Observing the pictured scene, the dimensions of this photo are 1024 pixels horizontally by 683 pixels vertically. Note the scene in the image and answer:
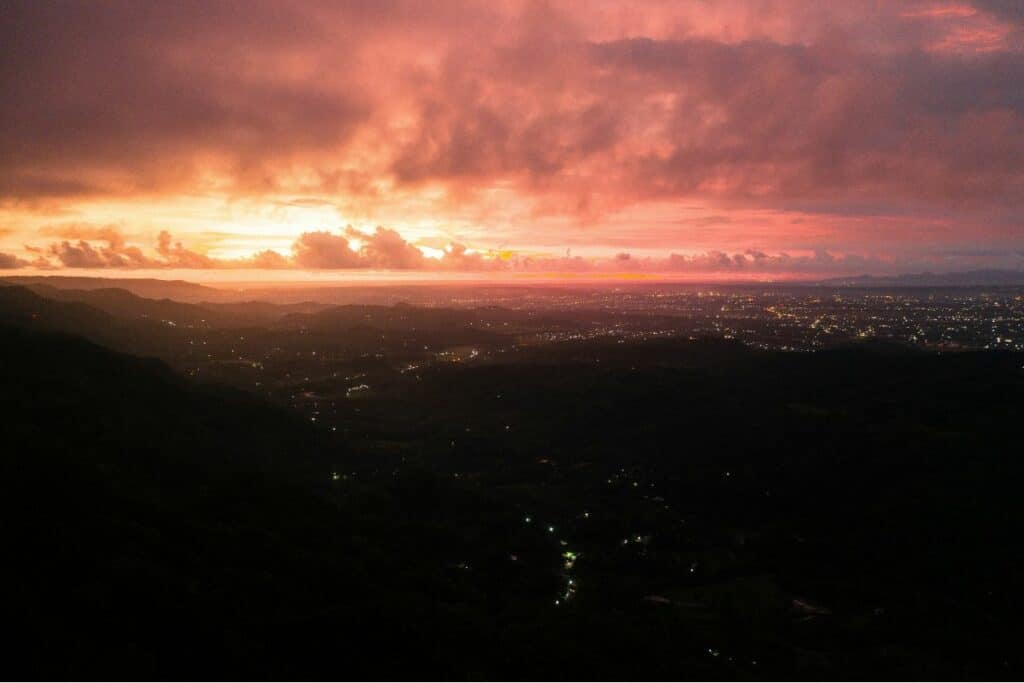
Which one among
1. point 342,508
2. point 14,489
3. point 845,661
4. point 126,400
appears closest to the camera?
point 845,661

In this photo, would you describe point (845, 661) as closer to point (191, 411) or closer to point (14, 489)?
point (14, 489)

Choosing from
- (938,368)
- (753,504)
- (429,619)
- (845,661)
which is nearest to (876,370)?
(938,368)

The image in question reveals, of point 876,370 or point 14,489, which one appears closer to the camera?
point 14,489

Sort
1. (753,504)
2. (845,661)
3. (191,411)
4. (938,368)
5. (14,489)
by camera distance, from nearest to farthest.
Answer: (845,661) → (14,489) → (753,504) → (191,411) → (938,368)

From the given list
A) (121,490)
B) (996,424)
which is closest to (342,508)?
(121,490)

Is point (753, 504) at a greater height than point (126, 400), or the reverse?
point (126, 400)

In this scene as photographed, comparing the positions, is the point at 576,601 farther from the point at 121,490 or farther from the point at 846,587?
the point at 121,490
